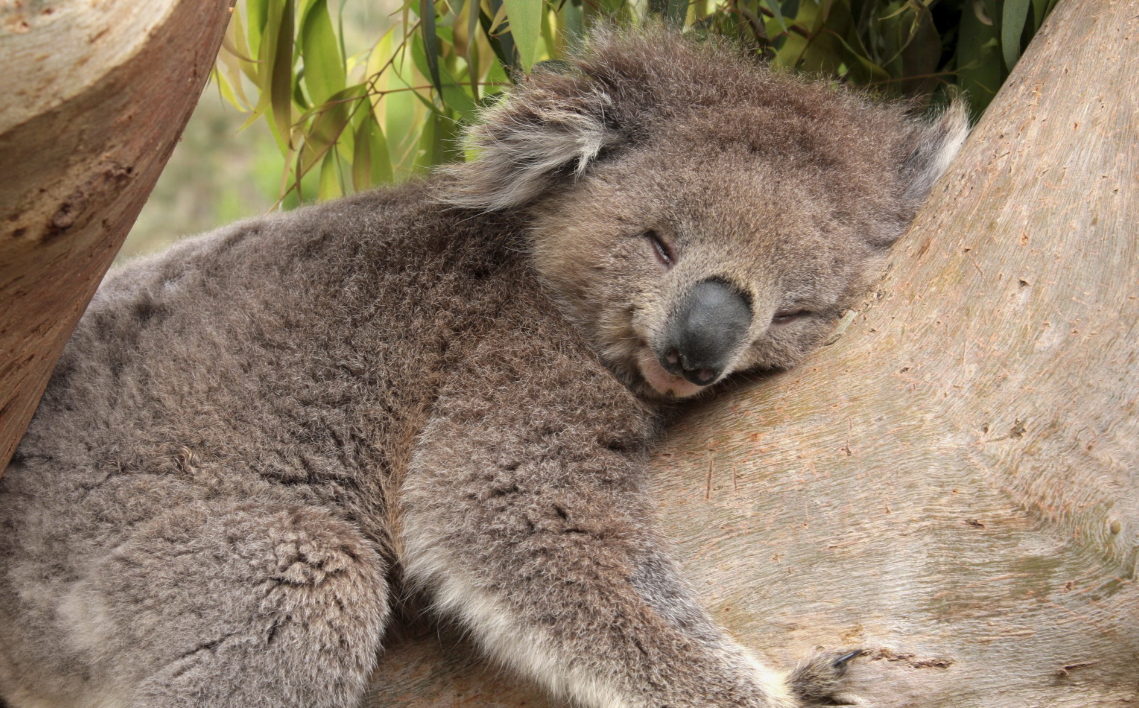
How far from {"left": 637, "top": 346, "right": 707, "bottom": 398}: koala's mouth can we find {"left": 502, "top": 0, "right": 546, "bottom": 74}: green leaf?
0.79 metres

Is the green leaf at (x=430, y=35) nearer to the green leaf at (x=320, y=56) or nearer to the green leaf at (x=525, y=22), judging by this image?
the green leaf at (x=525, y=22)

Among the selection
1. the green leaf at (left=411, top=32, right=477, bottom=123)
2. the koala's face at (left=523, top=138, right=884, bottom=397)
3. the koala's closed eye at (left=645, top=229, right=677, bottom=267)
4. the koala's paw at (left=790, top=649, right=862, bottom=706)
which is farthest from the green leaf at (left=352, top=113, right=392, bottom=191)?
the koala's paw at (left=790, top=649, right=862, bottom=706)

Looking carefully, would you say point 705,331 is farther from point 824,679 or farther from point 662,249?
point 824,679

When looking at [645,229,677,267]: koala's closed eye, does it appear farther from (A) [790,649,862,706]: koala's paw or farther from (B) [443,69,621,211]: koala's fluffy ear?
(A) [790,649,862,706]: koala's paw

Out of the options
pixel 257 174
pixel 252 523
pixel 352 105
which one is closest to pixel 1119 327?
pixel 252 523

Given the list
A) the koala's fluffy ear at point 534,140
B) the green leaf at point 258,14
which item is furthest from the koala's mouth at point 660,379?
the green leaf at point 258,14

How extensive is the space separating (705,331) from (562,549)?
580 mm

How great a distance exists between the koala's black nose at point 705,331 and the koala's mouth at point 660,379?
0.27ft

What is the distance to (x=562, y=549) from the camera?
2080 mm

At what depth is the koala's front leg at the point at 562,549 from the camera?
198 centimetres

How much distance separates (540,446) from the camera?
2189 mm

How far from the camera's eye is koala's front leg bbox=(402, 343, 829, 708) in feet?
6.51

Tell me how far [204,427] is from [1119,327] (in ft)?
6.61

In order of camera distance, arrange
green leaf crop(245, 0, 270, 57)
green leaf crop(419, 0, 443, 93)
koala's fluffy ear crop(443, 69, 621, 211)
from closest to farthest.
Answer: koala's fluffy ear crop(443, 69, 621, 211), green leaf crop(419, 0, 443, 93), green leaf crop(245, 0, 270, 57)
